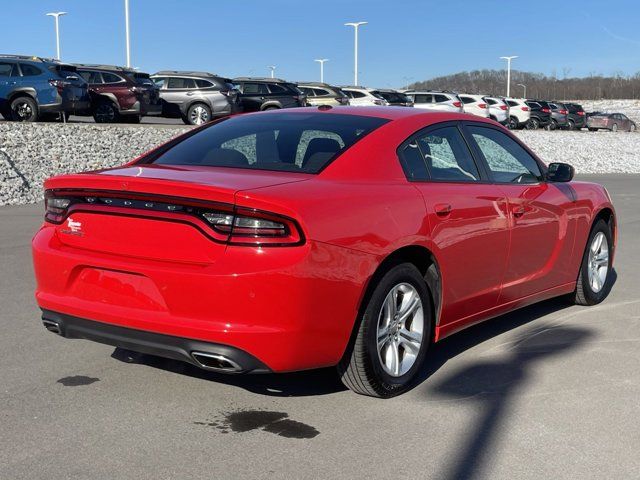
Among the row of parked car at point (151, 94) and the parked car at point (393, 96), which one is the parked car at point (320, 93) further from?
the parked car at point (393, 96)

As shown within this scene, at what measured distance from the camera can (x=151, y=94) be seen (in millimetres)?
25656

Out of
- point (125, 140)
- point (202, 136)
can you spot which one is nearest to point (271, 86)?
point (125, 140)

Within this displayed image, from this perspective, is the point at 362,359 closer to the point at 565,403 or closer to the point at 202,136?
the point at 565,403

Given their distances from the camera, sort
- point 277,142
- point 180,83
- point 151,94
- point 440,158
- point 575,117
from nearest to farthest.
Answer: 1. point 277,142
2. point 440,158
3. point 151,94
4. point 180,83
5. point 575,117

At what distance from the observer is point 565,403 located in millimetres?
4695

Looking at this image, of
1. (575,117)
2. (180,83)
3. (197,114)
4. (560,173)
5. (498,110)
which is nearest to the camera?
(560,173)

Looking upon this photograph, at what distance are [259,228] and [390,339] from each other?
3.72 feet

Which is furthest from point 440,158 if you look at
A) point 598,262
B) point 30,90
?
point 30,90

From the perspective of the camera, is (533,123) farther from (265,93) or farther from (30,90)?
(30,90)

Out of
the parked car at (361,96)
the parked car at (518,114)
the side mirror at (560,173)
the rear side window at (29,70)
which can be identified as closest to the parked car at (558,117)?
the parked car at (518,114)

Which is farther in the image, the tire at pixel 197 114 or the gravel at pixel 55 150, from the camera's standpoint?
the tire at pixel 197 114

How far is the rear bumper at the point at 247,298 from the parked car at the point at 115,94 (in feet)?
70.0

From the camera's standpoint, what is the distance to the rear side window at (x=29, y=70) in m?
21.6

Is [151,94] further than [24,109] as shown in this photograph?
Yes
